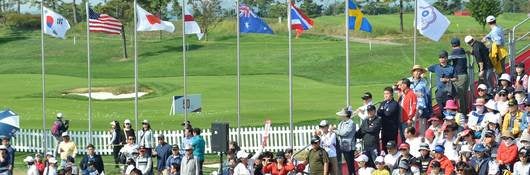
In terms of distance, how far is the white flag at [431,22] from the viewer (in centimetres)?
2600

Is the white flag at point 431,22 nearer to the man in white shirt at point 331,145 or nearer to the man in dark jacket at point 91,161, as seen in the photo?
the man in white shirt at point 331,145

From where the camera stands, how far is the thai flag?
2788cm

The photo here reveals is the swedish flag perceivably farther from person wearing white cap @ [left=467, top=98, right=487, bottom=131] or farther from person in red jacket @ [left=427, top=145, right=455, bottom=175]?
person in red jacket @ [left=427, top=145, right=455, bottom=175]

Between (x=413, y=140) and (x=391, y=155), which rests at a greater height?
(x=413, y=140)

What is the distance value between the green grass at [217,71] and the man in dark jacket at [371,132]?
17.3m

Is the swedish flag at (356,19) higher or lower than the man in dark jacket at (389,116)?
higher

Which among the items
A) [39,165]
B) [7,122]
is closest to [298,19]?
[39,165]

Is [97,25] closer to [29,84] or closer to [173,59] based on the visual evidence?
[29,84]

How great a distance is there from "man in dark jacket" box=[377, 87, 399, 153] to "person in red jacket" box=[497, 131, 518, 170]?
3.21 metres

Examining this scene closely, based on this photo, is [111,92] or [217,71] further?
[217,71]

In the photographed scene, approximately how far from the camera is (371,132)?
2009 cm

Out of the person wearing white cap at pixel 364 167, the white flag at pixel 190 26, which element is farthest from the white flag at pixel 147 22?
the person wearing white cap at pixel 364 167

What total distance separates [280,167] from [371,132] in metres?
1.71

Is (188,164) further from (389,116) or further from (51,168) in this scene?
(389,116)
